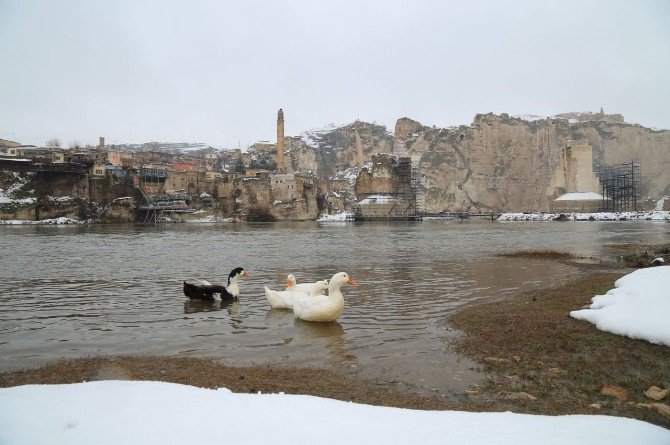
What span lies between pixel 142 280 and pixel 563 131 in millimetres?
182642

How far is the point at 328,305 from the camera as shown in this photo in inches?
393

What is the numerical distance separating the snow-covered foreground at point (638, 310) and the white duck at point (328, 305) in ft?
16.2

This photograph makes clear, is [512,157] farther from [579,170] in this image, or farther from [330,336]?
[330,336]

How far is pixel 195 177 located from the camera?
115m

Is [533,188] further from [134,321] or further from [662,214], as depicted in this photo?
[134,321]

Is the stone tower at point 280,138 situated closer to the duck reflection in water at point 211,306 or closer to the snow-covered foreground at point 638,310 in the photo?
the duck reflection in water at point 211,306

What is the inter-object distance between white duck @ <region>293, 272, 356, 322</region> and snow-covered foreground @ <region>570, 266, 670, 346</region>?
16.2 feet

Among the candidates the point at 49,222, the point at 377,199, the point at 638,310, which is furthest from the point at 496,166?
the point at 638,310

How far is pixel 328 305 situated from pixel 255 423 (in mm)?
6108

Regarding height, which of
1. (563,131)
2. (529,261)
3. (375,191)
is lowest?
(529,261)

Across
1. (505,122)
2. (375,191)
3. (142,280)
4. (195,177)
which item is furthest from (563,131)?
(142,280)

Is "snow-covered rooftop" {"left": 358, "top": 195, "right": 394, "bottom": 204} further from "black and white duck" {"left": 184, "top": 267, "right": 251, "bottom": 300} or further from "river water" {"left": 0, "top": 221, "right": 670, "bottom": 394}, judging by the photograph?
"black and white duck" {"left": 184, "top": 267, "right": 251, "bottom": 300}

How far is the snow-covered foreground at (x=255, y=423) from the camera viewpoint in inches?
141

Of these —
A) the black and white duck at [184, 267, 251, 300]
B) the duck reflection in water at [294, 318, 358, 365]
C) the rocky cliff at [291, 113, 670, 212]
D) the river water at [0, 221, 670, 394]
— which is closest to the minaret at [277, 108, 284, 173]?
the rocky cliff at [291, 113, 670, 212]
